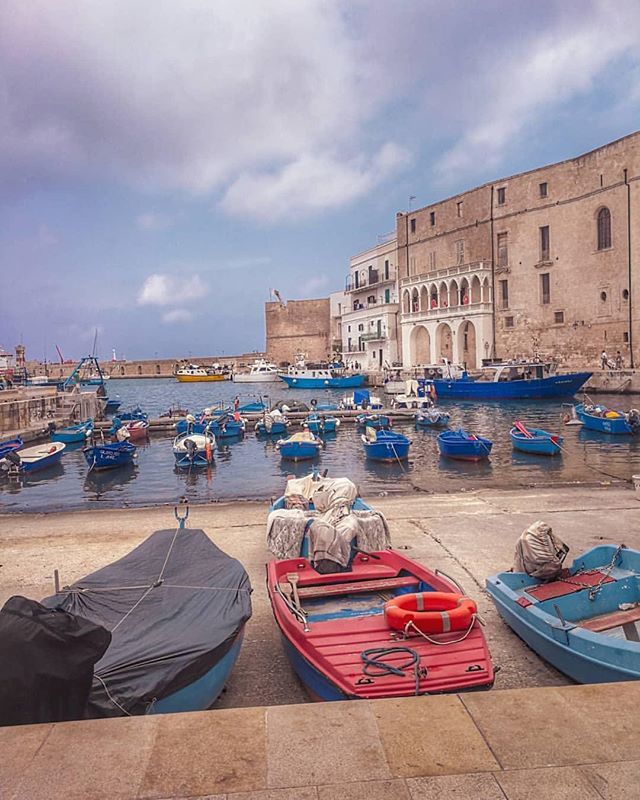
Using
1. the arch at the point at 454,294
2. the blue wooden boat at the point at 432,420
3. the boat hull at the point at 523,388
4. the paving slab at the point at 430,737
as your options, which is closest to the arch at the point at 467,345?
the arch at the point at 454,294

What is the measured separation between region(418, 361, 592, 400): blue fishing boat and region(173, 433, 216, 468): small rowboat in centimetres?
2443

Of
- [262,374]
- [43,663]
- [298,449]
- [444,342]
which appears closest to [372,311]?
[444,342]

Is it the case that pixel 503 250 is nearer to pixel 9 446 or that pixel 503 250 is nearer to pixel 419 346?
pixel 419 346

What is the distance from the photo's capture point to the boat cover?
10.9 ft

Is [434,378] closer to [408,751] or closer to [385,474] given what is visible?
[385,474]

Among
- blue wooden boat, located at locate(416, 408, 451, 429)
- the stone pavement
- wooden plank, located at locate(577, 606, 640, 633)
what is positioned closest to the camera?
the stone pavement

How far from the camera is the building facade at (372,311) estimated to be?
62.8 meters

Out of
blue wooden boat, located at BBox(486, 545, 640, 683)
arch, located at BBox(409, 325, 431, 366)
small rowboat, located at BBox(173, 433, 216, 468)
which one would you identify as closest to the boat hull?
arch, located at BBox(409, 325, 431, 366)

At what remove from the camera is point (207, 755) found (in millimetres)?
2820

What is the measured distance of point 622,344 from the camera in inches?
1684

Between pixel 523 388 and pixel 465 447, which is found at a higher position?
pixel 523 388

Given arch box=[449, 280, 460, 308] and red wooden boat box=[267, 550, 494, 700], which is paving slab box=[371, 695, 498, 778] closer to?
red wooden boat box=[267, 550, 494, 700]

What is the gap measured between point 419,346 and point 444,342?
287 centimetres

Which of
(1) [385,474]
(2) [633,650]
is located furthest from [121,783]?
(1) [385,474]
